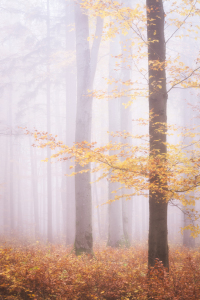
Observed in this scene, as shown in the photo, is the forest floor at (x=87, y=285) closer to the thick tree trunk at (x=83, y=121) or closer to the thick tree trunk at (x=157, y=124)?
the thick tree trunk at (x=157, y=124)

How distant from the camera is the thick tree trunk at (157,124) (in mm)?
5121

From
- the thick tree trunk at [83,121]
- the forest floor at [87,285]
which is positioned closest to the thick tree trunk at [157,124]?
the forest floor at [87,285]

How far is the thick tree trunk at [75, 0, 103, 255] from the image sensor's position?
757 cm

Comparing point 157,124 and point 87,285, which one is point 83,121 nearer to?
point 157,124

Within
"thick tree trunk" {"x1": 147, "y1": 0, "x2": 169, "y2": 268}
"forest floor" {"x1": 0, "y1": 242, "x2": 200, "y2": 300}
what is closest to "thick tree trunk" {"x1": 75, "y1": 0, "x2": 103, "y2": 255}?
"thick tree trunk" {"x1": 147, "y1": 0, "x2": 169, "y2": 268}

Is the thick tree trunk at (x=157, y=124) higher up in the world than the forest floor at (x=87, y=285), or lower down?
higher up

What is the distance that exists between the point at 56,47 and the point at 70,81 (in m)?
2.96

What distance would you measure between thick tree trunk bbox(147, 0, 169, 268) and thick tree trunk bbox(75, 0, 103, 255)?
261cm

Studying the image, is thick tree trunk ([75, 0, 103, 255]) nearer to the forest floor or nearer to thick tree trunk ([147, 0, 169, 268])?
thick tree trunk ([147, 0, 169, 268])

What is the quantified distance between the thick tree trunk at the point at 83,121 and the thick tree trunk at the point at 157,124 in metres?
2.61

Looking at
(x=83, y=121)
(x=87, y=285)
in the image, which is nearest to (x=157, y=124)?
(x=83, y=121)

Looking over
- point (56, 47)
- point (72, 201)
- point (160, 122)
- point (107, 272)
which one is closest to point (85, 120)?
point (160, 122)

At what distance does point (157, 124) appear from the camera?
533cm

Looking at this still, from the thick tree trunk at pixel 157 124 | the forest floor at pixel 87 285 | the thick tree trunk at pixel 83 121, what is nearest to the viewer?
the forest floor at pixel 87 285
